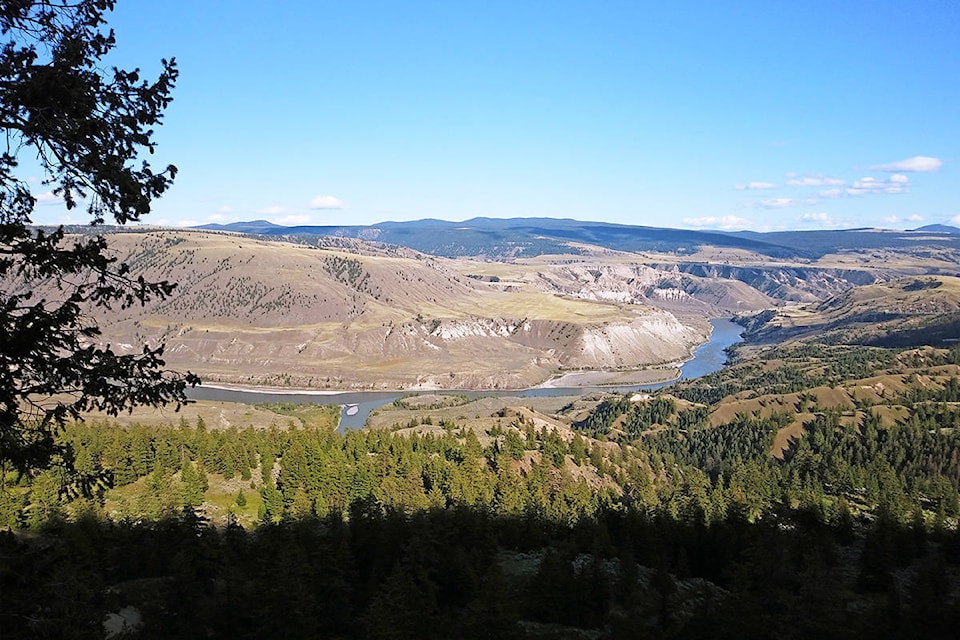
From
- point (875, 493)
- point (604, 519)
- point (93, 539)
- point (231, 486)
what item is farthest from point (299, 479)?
point (875, 493)

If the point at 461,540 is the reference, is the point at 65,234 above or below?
above

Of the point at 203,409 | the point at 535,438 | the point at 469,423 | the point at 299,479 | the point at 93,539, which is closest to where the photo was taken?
the point at 93,539

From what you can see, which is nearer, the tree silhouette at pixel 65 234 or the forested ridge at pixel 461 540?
the tree silhouette at pixel 65 234

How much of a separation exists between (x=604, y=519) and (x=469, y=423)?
67443 mm

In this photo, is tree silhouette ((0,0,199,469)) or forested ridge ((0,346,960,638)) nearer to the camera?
tree silhouette ((0,0,199,469))

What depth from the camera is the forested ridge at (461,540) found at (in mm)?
31484

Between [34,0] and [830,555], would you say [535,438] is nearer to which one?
[830,555]

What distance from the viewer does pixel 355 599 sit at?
39.8 meters

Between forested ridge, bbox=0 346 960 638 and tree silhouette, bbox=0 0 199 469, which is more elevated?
tree silhouette, bbox=0 0 199 469

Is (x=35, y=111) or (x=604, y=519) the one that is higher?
(x=35, y=111)

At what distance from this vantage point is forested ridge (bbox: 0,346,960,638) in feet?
103

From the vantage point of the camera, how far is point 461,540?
52906 millimetres

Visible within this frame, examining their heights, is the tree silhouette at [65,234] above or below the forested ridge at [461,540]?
above

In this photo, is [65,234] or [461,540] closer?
[65,234]
